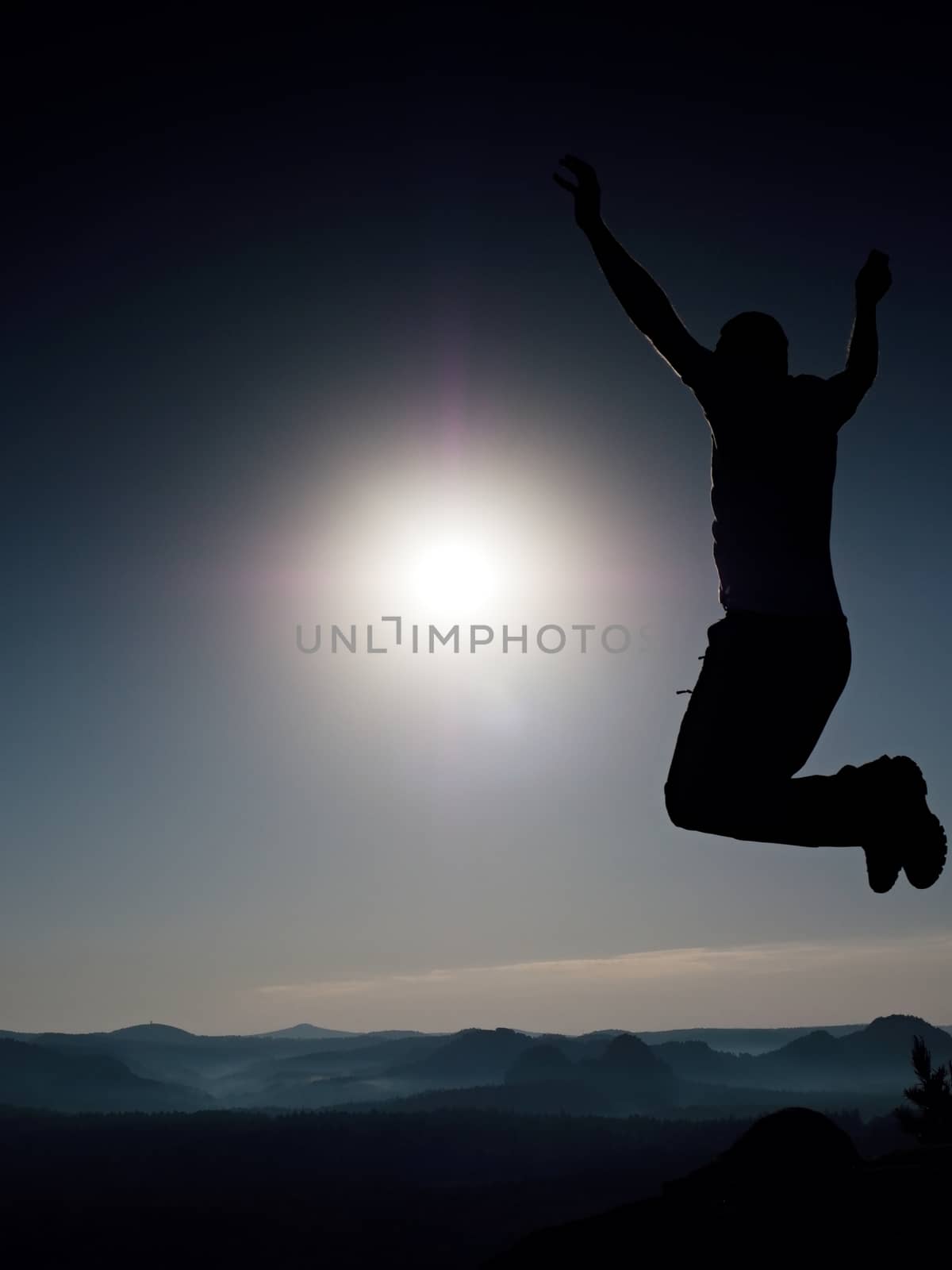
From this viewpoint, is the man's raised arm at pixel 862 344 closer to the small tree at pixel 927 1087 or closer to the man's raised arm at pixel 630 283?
the man's raised arm at pixel 630 283

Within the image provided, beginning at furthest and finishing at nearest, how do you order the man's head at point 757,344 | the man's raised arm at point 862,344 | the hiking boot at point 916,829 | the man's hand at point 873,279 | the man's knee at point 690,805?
the man's hand at point 873,279, the man's raised arm at point 862,344, the man's head at point 757,344, the hiking boot at point 916,829, the man's knee at point 690,805

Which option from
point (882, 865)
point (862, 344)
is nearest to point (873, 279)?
point (862, 344)

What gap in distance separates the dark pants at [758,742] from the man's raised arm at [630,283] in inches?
47.7

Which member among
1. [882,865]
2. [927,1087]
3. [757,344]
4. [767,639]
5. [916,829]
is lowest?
[927,1087]

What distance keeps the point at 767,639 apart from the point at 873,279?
235cm

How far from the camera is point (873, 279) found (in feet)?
18.5

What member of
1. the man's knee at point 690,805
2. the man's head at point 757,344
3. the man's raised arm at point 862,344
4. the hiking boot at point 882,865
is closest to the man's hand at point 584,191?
the man's head at point 757,344

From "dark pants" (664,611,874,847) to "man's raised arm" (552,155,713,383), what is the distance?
1.21 metres

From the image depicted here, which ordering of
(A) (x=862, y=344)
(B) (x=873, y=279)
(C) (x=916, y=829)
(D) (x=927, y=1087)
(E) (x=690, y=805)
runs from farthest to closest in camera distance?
(D) (x=927, y=1087) < (B) (x=873, y=279) < (A) (x=862, y=344) < (C) (x=916, y=829) < (E) (x=690, y=805)

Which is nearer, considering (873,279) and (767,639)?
(767,639)

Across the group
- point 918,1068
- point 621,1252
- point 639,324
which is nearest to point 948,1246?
point 621,1252

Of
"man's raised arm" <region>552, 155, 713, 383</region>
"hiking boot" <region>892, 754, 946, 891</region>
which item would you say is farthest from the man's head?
"hiking boot" <region>892, 754, 946, 891</region>

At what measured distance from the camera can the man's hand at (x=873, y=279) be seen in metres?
5.62

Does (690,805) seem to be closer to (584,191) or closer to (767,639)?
(767,639)
